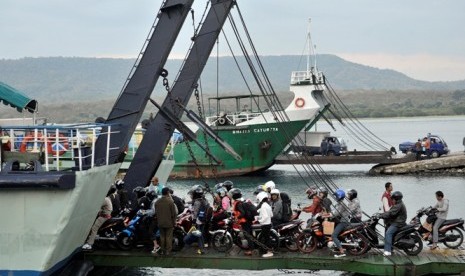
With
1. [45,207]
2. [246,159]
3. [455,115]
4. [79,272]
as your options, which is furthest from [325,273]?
[455,115]

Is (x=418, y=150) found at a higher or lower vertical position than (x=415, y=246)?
higher

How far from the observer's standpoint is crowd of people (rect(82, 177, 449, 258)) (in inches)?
635

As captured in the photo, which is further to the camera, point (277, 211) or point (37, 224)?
point (277, 211)

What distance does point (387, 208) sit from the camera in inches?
682

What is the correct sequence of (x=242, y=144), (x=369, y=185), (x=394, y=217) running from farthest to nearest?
(x=242, y=144) → (x=369, y=185) → (x=394, y=217)

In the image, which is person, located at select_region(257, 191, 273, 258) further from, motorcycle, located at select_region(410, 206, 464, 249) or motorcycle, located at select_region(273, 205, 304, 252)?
motorcycle, located at select_region(410, 206, 464, 249)

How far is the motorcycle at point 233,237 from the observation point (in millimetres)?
16562

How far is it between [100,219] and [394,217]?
22.7 feet

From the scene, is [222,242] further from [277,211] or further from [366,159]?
[366,159]

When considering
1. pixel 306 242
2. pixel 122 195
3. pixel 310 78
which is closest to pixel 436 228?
pixel 306 242

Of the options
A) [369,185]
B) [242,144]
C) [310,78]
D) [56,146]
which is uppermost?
[310,78]

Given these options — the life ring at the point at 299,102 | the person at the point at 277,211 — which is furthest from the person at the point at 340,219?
the life ring at the point at 299,102

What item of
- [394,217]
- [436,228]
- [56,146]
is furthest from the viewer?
[436,228]

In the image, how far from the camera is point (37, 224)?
15023 millimetres
